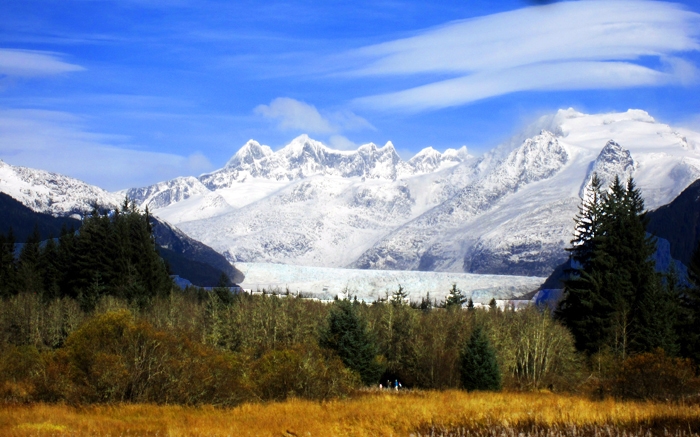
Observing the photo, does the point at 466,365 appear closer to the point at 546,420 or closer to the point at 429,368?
the point at 429,368

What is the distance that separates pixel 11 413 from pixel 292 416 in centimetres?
937

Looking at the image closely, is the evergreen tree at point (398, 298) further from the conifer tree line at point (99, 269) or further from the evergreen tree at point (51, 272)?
the evergreen tree at point (51, 272)

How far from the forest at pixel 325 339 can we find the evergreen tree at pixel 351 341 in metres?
0.10

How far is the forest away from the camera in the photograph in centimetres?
3123

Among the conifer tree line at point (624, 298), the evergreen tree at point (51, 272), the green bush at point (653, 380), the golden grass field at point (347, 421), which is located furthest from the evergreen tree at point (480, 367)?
the evergreen tree at point (51, 272)

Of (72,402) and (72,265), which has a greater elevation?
(72,265)

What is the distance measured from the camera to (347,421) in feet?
74.6

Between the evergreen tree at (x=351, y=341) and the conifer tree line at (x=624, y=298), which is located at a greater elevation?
the conifer tree line at (x=624, y=298)

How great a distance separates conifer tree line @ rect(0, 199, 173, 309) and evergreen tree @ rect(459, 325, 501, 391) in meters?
42.7

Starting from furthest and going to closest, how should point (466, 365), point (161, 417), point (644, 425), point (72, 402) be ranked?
1. point (466, 365)
2. point (72, 402)
3. point (161, 417)
4. point (644, 425)

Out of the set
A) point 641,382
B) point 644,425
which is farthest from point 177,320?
point 644,425

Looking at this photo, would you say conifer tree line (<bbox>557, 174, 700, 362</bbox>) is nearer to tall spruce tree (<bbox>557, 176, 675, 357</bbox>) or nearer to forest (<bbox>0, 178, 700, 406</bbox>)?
tall spruce tree (<bbox>557, 176, 675, 357</bbox>)

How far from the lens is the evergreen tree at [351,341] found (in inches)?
2055

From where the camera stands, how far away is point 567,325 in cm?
6012
